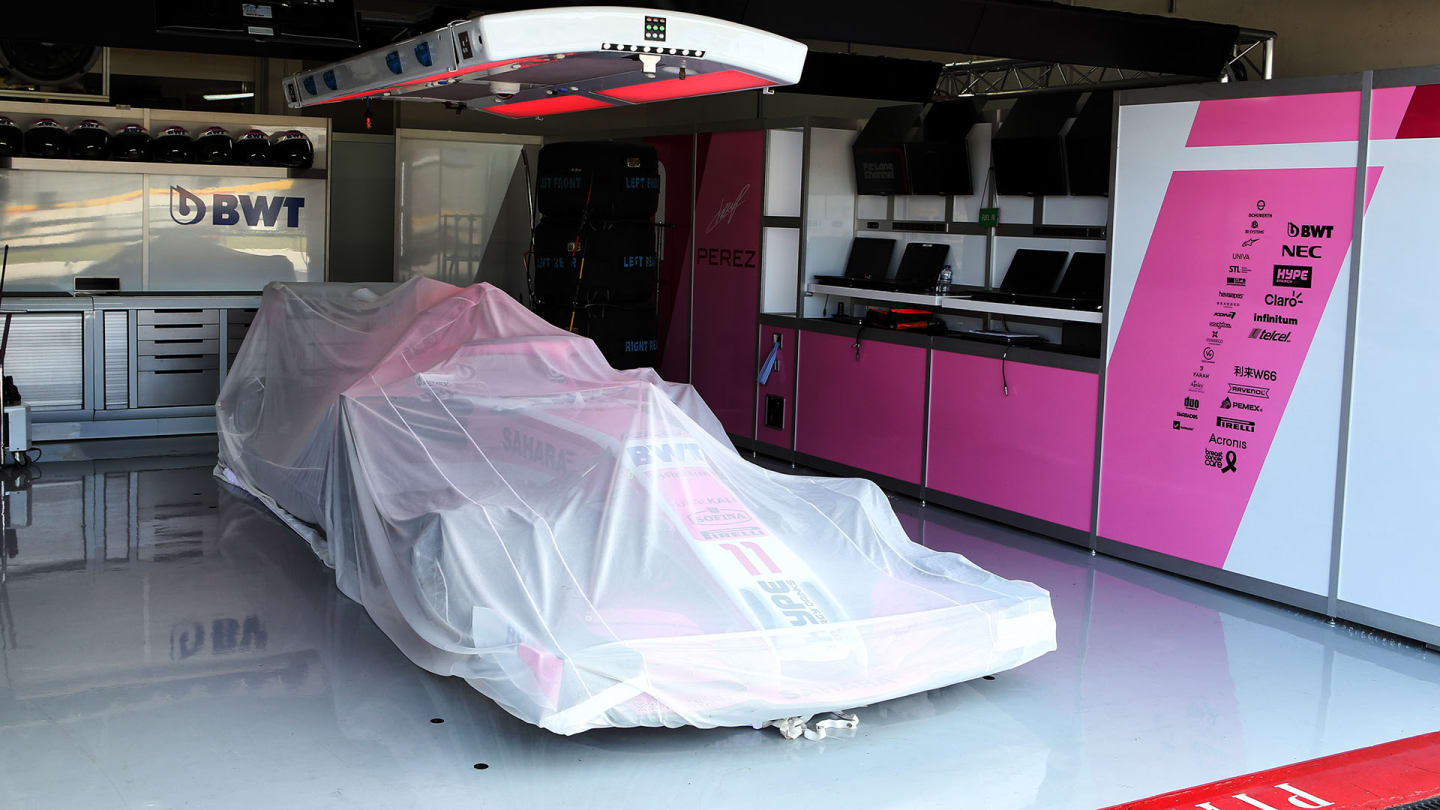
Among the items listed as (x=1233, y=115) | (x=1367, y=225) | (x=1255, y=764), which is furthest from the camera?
(x=1233, y=115)

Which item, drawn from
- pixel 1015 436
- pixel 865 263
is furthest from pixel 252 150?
pixel 1015 436

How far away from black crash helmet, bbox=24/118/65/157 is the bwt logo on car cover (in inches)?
29.6

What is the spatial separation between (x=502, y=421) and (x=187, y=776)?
166cm

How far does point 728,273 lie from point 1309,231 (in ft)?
13.5

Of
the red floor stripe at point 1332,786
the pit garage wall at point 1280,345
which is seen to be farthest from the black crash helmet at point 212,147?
the red floor stripe at point 1332,786

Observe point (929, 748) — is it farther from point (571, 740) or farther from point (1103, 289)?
point (1103, 289)

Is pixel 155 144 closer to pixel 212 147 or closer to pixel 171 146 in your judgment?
pixel 171 146

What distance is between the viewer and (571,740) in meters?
3.69

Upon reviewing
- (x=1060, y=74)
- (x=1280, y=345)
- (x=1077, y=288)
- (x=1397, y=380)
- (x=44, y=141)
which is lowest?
(x=1397, y=380)

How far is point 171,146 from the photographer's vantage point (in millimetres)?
8727

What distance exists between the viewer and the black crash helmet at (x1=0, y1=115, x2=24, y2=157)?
831 cm

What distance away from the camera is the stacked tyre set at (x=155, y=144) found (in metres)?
8.41


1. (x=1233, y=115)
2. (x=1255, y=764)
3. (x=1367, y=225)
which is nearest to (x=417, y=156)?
(x=1233, y=115)

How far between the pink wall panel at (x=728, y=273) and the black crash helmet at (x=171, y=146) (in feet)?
11.7
